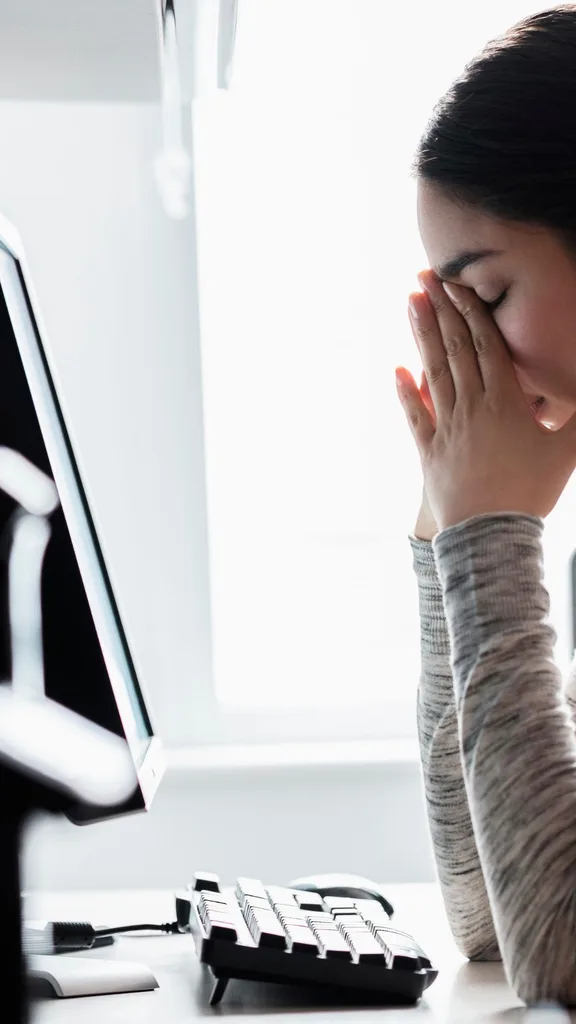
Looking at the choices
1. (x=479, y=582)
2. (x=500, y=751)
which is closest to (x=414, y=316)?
(x=479, y=582)

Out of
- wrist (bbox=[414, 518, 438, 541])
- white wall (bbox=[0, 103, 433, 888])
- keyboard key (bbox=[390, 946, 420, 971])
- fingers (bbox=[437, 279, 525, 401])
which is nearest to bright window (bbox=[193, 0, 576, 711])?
white wall (bbox=[0, 103, 433, 888])

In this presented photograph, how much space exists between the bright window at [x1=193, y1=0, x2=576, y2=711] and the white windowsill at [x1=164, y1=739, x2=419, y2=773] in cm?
7

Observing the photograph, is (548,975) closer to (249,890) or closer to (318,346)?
(249,890)

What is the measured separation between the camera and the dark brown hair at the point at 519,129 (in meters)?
0.77

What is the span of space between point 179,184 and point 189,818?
101 cm

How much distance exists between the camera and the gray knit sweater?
0.61m

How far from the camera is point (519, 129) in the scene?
2.54 ft

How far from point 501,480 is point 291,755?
110 cm

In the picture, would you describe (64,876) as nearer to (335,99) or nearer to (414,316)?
(414,316)

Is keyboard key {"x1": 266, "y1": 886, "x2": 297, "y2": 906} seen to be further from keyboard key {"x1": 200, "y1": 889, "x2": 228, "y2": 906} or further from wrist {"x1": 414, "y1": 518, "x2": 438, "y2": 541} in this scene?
wrist {"x1": 414, "y1": 518, "x2": 438, "y2": 541}

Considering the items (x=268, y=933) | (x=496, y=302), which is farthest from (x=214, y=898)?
(x=496, y=302)

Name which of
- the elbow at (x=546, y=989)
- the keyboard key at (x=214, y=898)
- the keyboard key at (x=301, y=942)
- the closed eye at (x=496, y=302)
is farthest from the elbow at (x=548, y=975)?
the closed eye at (x=496, y=302)

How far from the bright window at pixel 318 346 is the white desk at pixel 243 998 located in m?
0.94

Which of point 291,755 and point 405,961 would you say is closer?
point 405,961
